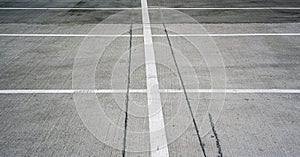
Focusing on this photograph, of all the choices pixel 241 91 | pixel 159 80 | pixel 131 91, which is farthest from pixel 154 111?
pixel 241 91

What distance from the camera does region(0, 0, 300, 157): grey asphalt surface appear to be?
13.6 ft

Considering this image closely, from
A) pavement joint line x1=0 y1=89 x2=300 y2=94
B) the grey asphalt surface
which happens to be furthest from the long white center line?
pavement joint line x1=0 y1=89 x2=300 y2=94

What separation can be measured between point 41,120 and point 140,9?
719 centimetres

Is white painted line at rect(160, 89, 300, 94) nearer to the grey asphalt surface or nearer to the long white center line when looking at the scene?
the grey asphalt surface

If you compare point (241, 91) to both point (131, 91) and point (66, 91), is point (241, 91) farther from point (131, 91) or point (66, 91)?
point (66, 91)

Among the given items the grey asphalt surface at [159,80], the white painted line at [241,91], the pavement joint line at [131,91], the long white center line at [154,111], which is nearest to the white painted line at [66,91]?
the pavement joint line at [131,91]

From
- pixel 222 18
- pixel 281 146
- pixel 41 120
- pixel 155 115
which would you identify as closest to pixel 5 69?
pixel 41 120

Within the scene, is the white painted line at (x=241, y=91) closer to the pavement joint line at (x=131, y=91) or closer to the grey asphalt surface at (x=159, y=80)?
the pavement joint line at (x=131, y=91)

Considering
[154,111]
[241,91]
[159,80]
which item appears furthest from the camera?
[159,80]

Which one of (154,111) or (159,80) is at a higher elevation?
(159,80)

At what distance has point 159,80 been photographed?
5848 millimetres

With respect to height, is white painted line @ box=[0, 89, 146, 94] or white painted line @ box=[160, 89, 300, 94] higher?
white painted line @ box=[0, 89, 146, 94]

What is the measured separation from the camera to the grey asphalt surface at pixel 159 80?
416cm

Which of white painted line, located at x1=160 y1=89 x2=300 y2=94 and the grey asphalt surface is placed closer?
the grey asphalt surface
